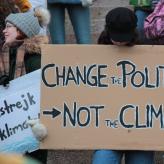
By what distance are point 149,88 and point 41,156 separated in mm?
932

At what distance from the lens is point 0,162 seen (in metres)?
1.35

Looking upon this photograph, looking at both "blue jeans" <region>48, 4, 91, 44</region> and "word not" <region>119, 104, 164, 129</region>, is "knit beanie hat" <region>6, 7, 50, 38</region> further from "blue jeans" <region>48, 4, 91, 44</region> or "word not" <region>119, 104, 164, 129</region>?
"blue jeans" <region>48, 4, 91, 44</region>

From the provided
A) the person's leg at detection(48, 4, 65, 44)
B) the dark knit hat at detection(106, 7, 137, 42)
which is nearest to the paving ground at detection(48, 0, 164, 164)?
the person's leg at detection(48, 4, 65, 44)

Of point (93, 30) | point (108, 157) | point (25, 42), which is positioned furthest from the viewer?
point (93, 30)

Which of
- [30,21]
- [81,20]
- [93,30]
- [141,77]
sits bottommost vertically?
[141,77]

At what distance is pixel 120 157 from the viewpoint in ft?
10.6

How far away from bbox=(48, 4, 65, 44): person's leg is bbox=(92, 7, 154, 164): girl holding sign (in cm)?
192

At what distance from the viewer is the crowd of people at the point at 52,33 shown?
3.11 metres

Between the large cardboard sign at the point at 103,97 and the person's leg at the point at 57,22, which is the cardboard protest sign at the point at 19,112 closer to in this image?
the large cardboard sign at the point at 103,97

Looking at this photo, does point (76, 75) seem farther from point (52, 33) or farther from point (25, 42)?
point (52, 33)

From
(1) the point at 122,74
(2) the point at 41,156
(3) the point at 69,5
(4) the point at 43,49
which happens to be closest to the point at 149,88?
(1) the point at 122,74

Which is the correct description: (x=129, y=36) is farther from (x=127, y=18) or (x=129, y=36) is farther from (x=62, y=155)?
(x=62, y=155)

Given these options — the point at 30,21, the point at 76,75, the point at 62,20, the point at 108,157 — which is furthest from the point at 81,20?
the point at 108,157

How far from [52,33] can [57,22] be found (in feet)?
0.36
